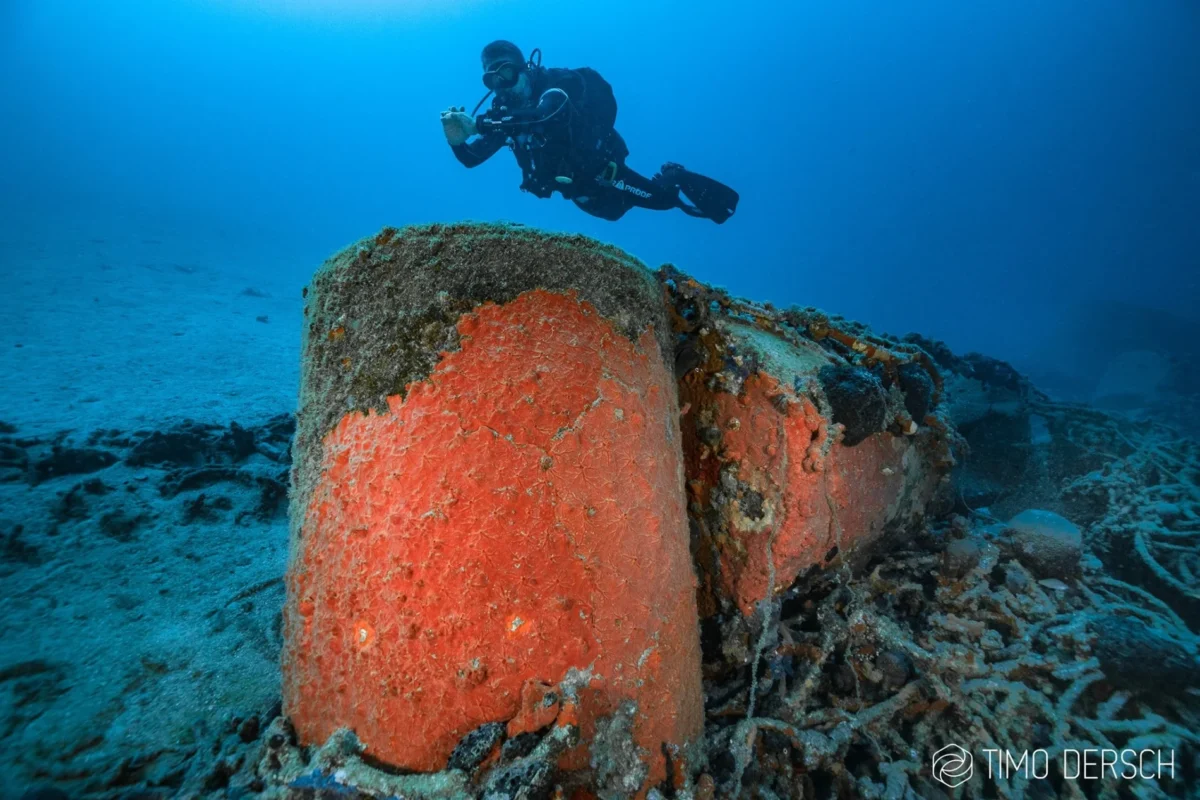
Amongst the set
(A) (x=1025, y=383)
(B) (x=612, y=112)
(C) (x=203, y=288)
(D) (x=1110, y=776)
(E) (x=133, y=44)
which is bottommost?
(D) (x=1110, y=776)

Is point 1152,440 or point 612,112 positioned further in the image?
point 612,112

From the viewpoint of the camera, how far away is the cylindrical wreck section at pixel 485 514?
1.26 meters

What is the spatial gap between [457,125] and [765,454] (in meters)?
8.28

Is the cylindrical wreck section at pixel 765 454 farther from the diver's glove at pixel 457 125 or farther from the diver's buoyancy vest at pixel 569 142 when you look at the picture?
the diver's glove at pixel 457 125

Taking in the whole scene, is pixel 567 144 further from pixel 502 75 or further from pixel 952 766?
pixel 952 766

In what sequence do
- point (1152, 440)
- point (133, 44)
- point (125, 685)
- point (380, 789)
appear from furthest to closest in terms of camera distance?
1. point (133, 44)
2. point (1152, 440)
3. point (125, 685)
4. point (380, 789)

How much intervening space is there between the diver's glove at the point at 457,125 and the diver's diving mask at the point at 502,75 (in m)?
0.90

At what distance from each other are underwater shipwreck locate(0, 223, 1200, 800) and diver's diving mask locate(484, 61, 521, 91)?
814 centimetres

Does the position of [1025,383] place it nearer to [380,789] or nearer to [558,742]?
[558,742]

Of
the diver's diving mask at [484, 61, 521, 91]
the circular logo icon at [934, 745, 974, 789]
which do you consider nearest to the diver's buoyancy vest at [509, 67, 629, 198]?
the diver's diving mask at [484, 61, 521, 91]

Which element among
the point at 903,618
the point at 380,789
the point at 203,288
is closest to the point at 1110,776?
the point at 903,618

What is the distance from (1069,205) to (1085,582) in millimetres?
92644

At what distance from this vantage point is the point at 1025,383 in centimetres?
563

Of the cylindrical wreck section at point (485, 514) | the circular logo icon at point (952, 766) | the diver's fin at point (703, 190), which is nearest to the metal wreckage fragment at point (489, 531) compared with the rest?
the cylindrical wreck section at point (485, 514)
